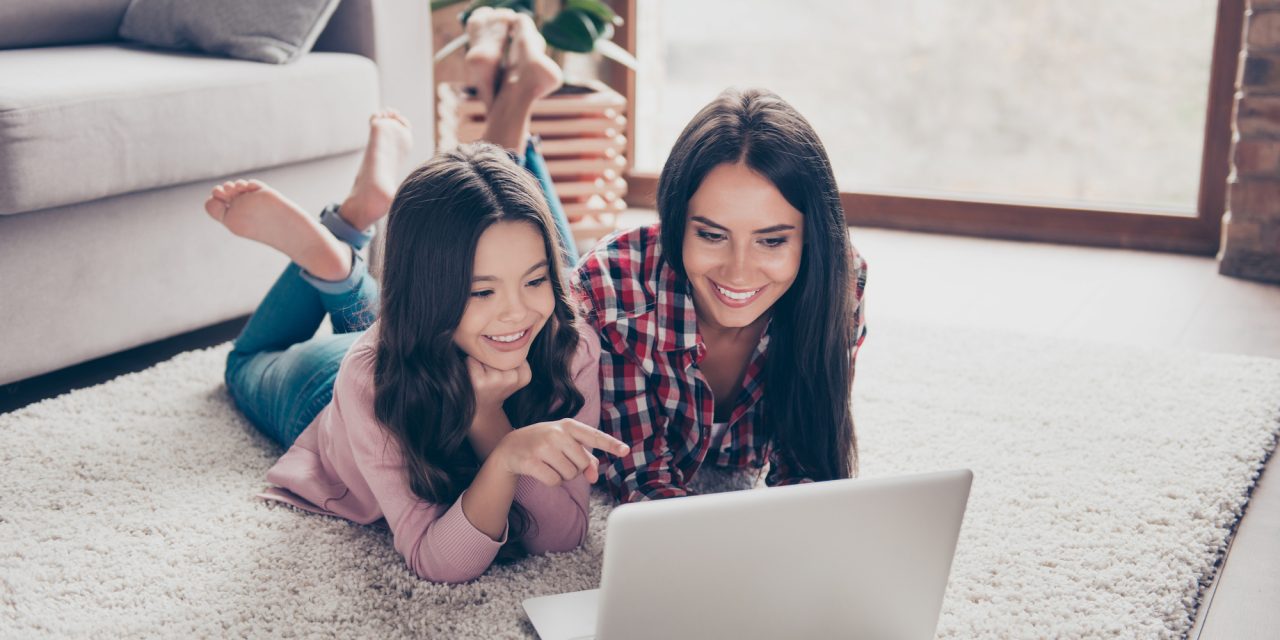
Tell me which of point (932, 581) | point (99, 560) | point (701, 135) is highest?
point (701, 135)

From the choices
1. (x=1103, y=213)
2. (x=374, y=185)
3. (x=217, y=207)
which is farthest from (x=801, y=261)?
(x=1103, y=213)

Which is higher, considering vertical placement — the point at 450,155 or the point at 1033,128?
the point at 450,155

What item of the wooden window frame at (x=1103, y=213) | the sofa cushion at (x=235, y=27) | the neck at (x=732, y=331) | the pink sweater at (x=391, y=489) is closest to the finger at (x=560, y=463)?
the pink sweater at (x=391, y=489)

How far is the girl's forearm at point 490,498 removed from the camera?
1.19 meters

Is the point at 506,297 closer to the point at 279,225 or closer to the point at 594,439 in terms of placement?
the point at 594,439

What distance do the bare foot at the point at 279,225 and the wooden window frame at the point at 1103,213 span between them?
3.82 feet

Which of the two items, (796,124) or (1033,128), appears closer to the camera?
(796,124)

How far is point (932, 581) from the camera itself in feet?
3.45

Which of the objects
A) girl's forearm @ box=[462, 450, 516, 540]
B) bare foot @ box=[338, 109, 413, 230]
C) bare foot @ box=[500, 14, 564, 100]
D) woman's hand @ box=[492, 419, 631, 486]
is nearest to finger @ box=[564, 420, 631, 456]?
woman's hand @ box=[492, 419, 631, 486]

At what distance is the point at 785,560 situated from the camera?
0.97 metres

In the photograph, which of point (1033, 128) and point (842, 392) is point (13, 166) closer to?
point (842, 392)

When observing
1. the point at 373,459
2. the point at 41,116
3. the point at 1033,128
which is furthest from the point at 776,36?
the point at 373,459

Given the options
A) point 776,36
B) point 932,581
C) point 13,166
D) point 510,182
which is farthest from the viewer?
point 776,36

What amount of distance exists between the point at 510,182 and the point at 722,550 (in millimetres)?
479
